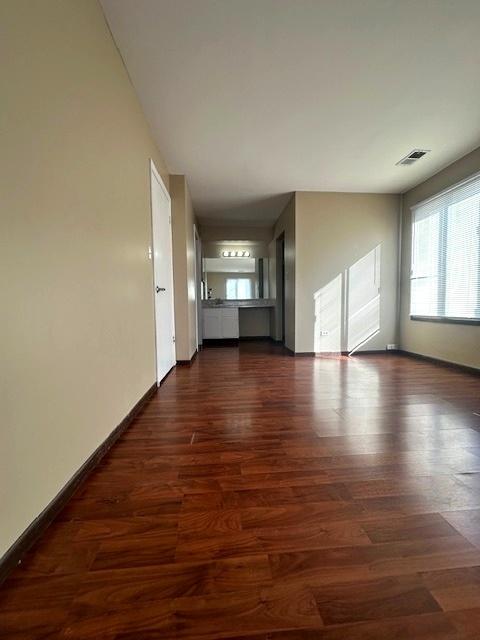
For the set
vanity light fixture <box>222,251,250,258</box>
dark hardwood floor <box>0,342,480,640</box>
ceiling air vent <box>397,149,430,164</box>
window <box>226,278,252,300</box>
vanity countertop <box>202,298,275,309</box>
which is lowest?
dark hardwood floor <box>0,342,480,640</box>

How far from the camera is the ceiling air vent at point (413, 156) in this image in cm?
285

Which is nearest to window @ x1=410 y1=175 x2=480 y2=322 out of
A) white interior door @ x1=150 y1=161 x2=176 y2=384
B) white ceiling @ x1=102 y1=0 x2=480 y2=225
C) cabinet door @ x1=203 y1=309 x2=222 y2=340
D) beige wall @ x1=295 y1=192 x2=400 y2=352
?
beige wall @ x1=295 y1=192 x2=400 y2=352

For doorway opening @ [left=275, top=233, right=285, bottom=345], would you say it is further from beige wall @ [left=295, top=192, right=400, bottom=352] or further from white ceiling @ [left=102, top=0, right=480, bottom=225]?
white ceiling @ [left=102, top=0, right=480, bottom=225]

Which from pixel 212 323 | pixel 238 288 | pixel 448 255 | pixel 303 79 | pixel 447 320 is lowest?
pixel 212 323

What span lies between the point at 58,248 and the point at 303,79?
82.7 inches

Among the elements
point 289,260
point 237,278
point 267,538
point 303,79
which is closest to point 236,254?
point 237,278

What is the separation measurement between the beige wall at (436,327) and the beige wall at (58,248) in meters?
3.69

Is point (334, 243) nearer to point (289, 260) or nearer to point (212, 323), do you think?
point (289, 260)

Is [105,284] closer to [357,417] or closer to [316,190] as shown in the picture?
[357,417]

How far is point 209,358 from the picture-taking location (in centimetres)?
394

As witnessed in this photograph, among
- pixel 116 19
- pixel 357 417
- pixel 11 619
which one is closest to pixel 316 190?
pixel 116 19

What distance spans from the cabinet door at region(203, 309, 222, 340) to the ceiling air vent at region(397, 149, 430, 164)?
3.64 metres

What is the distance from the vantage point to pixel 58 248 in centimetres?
103

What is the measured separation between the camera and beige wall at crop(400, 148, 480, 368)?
2.92 meters
